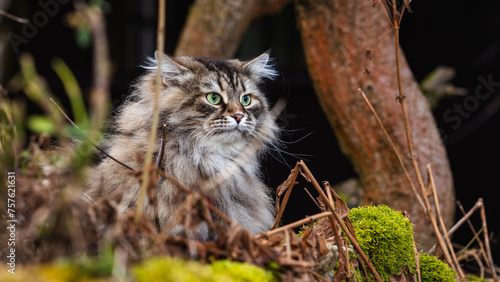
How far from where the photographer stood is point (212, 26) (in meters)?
4.16

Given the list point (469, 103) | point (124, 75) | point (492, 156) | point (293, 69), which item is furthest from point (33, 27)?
point (492, 156)

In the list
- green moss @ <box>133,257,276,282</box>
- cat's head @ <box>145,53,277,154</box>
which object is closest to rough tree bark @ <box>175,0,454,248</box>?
cat's head @ <box>145,53,277,154</box>

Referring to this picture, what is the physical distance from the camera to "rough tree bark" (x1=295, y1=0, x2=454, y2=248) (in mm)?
3514

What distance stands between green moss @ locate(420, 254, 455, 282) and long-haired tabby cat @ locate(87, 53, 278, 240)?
72 centimetres

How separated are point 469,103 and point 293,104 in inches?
77.2

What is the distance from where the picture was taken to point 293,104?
241 inches

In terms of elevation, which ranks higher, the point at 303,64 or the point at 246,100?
the point at 303,64

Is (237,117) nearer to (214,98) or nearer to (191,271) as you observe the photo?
(214,98)

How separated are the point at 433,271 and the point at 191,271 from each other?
128 centimetres

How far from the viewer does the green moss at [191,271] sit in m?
0.97

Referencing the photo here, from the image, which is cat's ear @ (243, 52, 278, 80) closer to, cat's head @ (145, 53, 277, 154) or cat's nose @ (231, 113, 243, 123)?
cat's head @ (145, 53, 277, 154)

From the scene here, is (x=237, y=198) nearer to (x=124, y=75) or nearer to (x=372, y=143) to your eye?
(x=372, y=143)

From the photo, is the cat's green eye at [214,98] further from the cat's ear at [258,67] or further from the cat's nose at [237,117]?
the cat's ear at [258,67]

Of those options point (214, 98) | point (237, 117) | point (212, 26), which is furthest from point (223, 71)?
point (212, 26)
